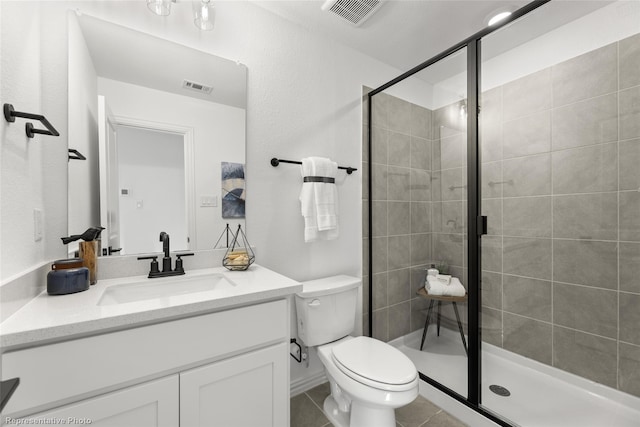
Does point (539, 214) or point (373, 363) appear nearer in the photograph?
point (373, 363)

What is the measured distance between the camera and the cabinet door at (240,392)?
3.05 feet

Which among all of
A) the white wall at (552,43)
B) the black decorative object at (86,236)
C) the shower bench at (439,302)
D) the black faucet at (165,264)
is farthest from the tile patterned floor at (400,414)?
the white wall at (552,43)

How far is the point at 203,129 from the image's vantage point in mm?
1456

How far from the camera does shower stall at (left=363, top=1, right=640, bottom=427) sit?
1.43 meters

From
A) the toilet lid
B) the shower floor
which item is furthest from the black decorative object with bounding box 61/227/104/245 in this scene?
the shower floor

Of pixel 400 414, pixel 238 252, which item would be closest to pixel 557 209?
pixel 400 414

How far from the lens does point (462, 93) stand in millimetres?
1619

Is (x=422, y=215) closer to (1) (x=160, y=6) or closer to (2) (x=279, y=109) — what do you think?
(2) (x=279, y=109)

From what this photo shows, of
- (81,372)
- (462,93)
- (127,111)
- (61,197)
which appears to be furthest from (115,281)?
(462,93)

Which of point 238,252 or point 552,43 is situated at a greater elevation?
point 552,43

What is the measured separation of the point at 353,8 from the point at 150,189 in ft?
4.89

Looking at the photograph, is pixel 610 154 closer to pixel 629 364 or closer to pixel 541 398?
pixel 629 364

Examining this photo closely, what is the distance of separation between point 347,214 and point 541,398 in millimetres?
1538

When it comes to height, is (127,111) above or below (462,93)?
below
